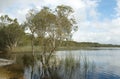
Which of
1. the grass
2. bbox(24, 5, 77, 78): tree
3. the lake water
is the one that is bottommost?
the lake water

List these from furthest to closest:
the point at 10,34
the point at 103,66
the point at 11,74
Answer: the point at 10,34, the point at 103,66, the point at 11,74

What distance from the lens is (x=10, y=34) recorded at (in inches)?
2933

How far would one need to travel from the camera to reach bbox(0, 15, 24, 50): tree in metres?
74.1

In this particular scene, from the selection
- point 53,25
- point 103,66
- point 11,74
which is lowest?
point 103,66

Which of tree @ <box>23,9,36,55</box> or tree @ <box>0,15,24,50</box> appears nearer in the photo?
tree @ <box>23,9,36,55</box>

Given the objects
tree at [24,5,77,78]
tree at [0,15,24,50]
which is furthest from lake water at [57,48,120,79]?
tree at [0,15,24,50]

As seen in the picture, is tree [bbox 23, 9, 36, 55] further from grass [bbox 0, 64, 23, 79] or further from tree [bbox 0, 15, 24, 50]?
tree [bbox 0, 15, 24, 50]

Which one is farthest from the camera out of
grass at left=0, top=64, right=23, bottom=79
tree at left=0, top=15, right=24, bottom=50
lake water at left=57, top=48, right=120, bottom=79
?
tree at left=0, top=15, right=24, bottom=50

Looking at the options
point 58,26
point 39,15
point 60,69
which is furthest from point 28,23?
point 60,69

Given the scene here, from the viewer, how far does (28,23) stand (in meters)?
31.1

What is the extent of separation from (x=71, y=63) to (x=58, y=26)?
190 inches

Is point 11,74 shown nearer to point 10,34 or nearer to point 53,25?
point 53,25

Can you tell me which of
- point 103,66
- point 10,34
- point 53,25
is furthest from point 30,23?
point 10,34

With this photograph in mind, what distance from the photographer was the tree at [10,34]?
74125 millimetres
